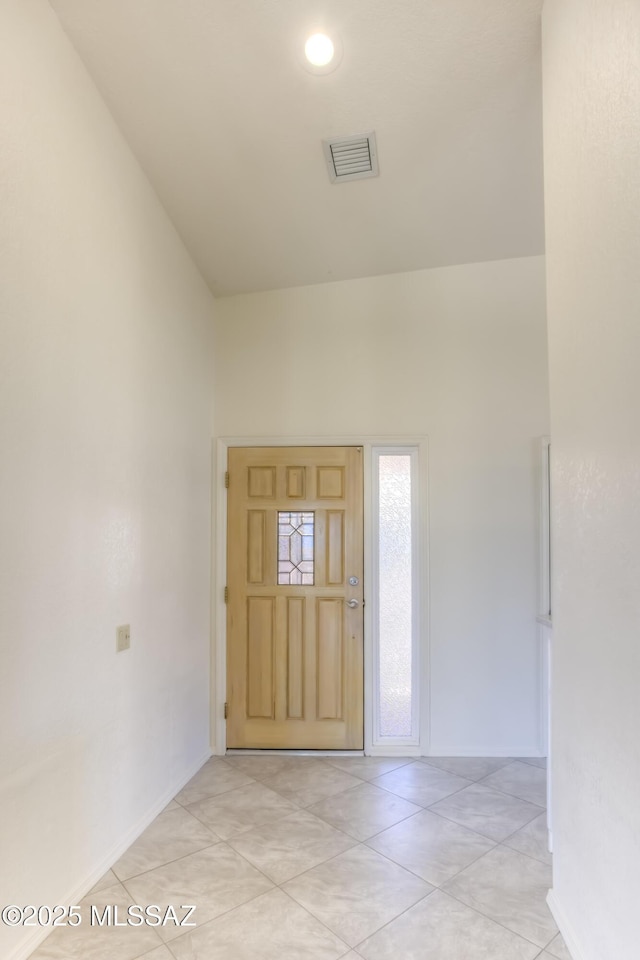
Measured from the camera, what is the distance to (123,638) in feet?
8.02

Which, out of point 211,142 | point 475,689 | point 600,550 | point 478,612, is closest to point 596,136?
point 600,550

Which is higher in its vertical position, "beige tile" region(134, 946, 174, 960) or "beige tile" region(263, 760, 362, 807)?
"beige tile" region(134, 946, 174, 960)

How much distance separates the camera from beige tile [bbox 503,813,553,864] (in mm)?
2424

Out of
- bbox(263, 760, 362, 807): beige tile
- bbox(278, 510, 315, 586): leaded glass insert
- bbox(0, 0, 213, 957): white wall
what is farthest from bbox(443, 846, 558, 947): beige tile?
bbox(278, 510, 315, 586): leaded glass insert

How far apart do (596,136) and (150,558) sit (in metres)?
2.39

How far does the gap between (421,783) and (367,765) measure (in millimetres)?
387

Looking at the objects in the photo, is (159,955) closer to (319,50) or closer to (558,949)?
(558,949)

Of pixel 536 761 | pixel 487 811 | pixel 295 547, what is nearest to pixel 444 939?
pixel 487 811

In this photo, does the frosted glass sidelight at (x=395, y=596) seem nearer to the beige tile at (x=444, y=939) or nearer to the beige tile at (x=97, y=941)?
the beige tile at (x=444, y=939)

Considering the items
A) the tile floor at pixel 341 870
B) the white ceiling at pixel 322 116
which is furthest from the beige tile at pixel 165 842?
the white ceiling at pixel 322 116

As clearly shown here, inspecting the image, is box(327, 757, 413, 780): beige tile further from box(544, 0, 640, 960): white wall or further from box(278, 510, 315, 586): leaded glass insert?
box(544, 0, 640, 960): white wall

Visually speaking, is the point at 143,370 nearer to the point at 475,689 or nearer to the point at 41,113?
the point at 41,113

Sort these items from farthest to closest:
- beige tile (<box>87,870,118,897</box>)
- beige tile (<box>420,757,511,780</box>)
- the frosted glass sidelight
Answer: the frosted glass sidelight, beige tile (<box>420,757,511,780</box>), beige tile (<box>87,870,118,897</box>)

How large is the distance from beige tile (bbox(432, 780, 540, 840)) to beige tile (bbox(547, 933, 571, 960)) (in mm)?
697
